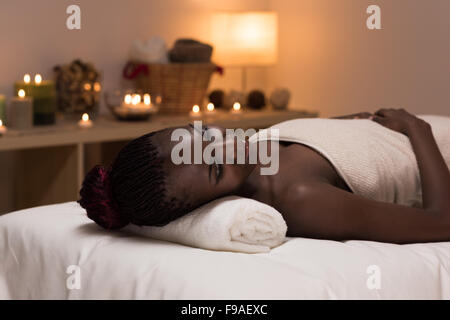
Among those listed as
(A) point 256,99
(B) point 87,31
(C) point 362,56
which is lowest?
(A) point 256,99

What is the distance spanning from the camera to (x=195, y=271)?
1.20 metres

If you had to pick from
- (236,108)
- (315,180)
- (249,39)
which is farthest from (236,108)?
(315,180)

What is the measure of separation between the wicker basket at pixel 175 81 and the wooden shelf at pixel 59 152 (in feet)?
0.31

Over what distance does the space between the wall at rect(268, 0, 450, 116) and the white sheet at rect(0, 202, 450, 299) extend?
169 cm

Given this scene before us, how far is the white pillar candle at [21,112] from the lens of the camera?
2.62 metres

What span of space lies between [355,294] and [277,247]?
0.20 m

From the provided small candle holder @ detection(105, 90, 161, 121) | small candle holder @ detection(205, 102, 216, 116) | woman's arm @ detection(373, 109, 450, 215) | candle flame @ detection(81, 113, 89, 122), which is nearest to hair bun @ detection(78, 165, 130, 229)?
woman's arm @ detection(373, 109, 450, 215)

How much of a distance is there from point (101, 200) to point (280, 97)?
6.77 ft

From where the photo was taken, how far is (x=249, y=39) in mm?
3277

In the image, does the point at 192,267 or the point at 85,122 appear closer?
the point at 192,267

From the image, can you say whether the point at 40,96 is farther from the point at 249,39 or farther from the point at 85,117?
the point at 249,39

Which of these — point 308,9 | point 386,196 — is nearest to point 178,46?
point 308,9
